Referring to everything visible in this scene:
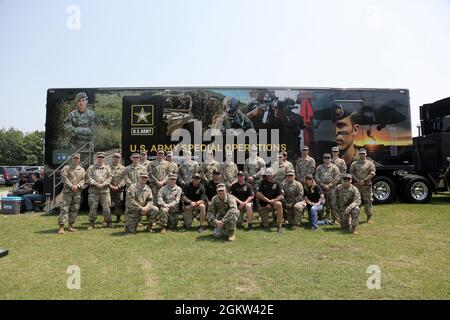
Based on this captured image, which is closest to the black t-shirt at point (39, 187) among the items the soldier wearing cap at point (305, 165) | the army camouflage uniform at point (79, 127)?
the army camouflage uniform at point (79, 127)

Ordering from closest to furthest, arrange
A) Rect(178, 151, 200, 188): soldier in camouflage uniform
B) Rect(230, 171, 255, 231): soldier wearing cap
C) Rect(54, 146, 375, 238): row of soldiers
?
Rect(54, 146, 375, 238): row of soldiers, Rect(230, 171, 255, 231): soldier wearing cap, Rect(178, 151, 200, 188): soldier in camouflage uniform

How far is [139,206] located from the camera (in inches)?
301

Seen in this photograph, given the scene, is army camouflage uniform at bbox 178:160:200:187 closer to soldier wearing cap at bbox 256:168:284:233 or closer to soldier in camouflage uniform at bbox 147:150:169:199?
soldier in camouflage uniform at bbox 147:150:169:199

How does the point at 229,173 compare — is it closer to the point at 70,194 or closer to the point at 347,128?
the point at 70,194

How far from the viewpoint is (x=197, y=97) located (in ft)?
33.4

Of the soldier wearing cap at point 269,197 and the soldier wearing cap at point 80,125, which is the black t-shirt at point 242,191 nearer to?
the soldier wearing cap at point 269,197

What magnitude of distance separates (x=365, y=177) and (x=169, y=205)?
17.0 feet

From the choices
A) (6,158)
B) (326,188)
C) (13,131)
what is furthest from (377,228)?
(13,131)

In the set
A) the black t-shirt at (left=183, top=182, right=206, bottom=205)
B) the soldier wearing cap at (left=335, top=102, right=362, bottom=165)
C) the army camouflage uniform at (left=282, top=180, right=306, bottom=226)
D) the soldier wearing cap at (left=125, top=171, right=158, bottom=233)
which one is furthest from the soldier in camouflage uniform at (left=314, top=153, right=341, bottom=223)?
the soldier wearing cap at (left=125, top=171, right=158, bottom=233)

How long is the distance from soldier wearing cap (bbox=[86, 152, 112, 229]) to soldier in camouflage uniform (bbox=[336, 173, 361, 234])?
561 cm

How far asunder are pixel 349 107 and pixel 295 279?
7.59 meters

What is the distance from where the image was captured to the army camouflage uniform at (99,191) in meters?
8.27

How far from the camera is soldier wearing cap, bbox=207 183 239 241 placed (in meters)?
6.91
